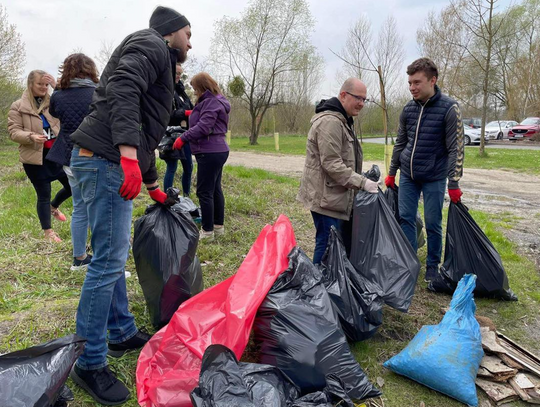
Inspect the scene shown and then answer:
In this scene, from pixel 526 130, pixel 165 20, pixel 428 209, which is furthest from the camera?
pixel 526 130

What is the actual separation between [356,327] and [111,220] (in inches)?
57.9

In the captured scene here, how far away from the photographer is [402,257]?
109 inches

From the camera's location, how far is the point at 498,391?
2.14m

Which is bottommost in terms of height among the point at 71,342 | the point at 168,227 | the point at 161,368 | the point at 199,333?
the point at 161,368

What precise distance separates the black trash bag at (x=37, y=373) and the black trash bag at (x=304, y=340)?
0.86 metres

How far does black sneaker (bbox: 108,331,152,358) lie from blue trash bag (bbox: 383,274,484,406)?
4.58 ft

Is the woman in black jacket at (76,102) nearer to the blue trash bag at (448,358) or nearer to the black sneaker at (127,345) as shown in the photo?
the black sneaker at (127,345)

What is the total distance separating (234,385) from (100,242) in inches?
35.6

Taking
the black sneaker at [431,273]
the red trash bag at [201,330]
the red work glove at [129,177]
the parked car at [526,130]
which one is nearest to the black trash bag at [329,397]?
the red trash bag at [201,330]

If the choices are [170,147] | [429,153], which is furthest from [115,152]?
[170,147]

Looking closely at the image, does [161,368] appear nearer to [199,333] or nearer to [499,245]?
[199,333]

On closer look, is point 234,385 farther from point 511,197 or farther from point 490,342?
point 511,197

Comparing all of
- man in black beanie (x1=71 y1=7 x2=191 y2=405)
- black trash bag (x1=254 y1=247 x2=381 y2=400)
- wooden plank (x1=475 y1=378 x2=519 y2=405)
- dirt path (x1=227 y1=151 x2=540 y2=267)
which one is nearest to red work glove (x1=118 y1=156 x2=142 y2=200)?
man in black beanie (x1=71 y1=7 x2=191 y2=405)

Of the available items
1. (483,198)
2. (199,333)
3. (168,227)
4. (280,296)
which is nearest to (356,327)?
(280,296)
